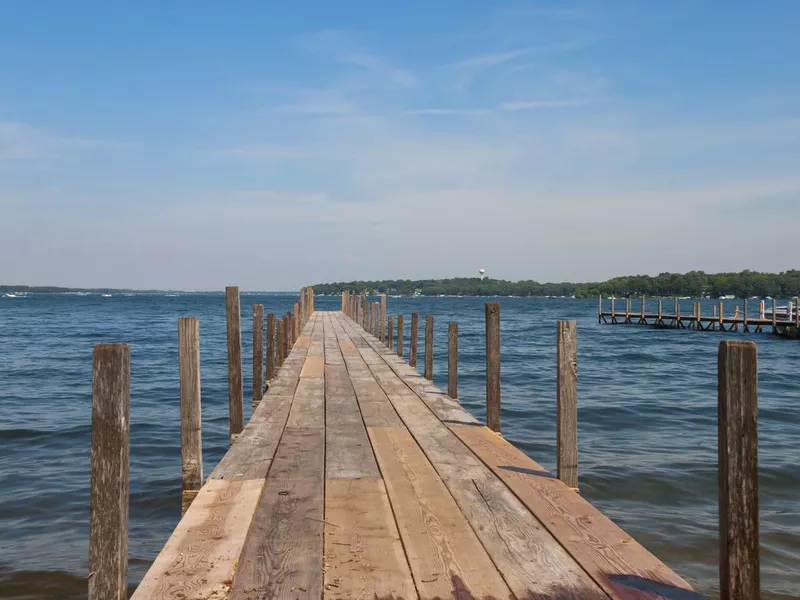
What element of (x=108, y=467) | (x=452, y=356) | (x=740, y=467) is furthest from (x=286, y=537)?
(x=452, y=356)

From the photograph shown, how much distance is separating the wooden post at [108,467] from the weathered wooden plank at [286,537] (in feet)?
2.06

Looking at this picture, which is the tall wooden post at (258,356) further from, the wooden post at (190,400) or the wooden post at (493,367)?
the wooden post at (190,400)

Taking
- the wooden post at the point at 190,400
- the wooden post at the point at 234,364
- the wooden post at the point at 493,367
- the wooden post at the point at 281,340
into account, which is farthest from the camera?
the wooden post at the point at 281,340

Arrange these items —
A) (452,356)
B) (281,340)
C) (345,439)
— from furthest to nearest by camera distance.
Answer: (281,340) → (452,356) → (345,439)

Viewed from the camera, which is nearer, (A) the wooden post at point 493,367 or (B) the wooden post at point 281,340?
(A) the wooden post at point 493,367

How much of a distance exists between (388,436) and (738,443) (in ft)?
12.1

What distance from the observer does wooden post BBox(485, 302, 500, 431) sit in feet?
24.3

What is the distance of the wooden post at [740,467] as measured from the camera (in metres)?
3.08

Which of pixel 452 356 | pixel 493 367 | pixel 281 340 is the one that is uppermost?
pixel 493 367

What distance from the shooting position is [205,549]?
11.7 feet

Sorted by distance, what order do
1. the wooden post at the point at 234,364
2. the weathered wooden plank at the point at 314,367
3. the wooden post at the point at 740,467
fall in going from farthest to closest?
the weathered wooden plank at the point at 314,367
the wooden post at the point at 234,364
the wooden post at the point at 740,467

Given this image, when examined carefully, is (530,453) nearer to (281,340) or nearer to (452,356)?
(452,356)

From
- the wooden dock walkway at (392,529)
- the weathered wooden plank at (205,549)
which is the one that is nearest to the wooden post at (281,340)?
the wooden dock walkway at (392,529)

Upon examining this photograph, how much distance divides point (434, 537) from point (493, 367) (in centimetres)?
400
